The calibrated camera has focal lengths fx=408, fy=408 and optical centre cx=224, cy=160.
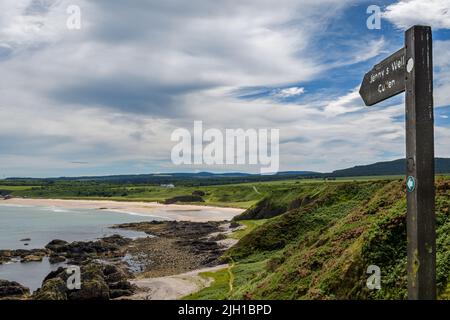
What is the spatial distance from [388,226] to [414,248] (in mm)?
9093

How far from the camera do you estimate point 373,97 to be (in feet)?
25.4

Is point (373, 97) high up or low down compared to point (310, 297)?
up

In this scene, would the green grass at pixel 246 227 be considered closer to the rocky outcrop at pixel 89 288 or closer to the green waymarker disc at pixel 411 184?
the rocky outcrop at pixel 89 288

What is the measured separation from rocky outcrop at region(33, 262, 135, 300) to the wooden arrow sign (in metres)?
27.9

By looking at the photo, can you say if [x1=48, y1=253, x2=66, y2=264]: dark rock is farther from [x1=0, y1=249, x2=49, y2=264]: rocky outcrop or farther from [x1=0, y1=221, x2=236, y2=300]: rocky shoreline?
[x1=0, y1=249, x2=49, y2=264]: rocky outcrop

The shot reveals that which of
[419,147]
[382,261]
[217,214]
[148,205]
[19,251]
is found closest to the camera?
[419,147]

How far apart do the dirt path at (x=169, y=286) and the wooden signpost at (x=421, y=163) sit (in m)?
28.1

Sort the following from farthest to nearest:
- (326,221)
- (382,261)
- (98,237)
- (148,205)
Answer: (148,205)
(98,237)
(326,221)
(382,261)

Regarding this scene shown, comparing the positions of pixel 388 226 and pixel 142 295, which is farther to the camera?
pixel 142 295

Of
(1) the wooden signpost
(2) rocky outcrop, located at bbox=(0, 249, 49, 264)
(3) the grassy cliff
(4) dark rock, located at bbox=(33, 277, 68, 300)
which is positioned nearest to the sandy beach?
(2) rocky outcrop, located at bbox=(0, 249, 49, 264)

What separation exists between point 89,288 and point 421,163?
104 feet

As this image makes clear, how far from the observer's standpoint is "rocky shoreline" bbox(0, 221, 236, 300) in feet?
109
